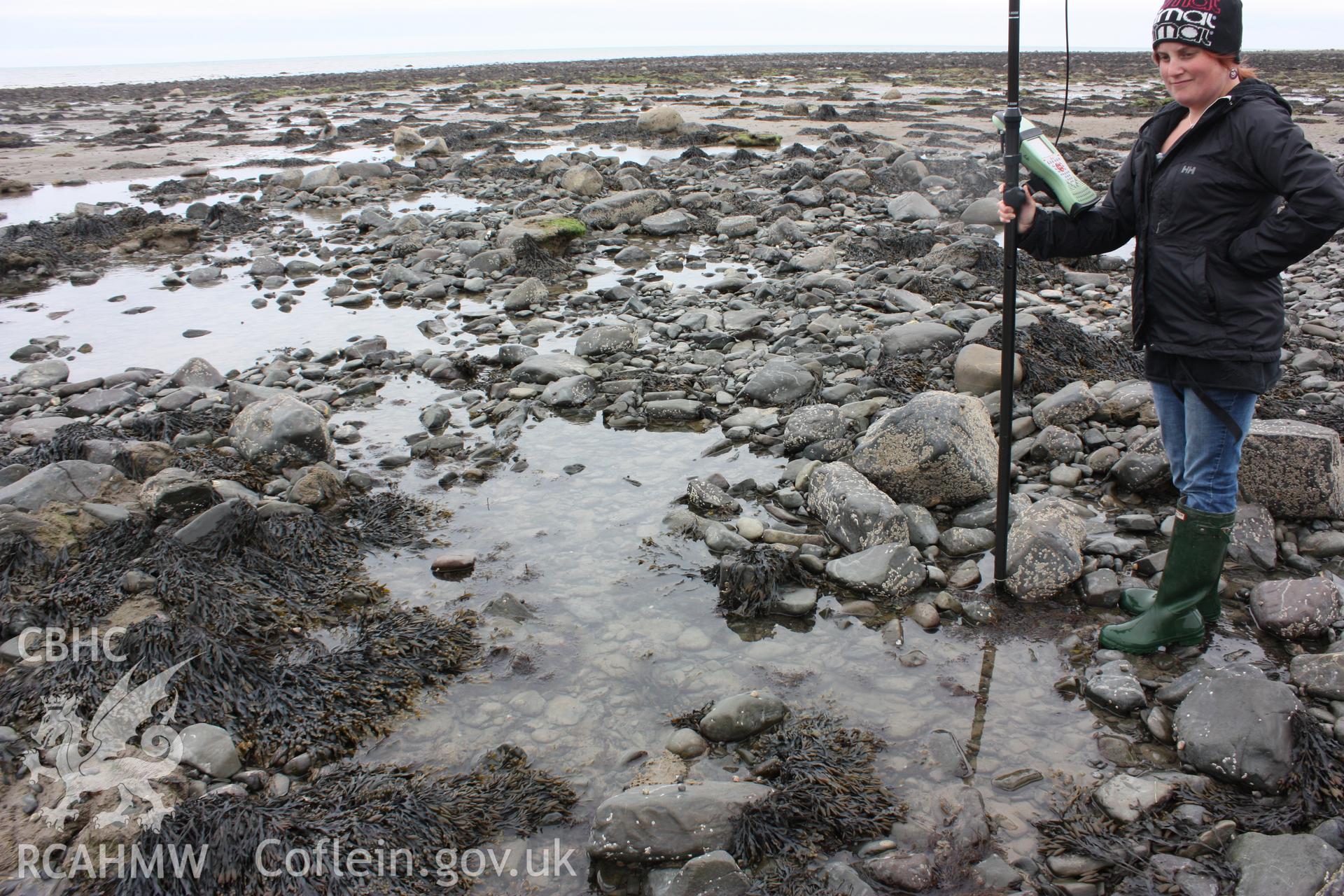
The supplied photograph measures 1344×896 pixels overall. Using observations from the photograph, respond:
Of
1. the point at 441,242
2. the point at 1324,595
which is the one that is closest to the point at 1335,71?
the point at 441,242

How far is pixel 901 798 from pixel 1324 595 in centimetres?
239

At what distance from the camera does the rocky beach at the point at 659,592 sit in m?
3.14

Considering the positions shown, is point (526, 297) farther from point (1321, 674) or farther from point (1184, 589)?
point (1321, 674)

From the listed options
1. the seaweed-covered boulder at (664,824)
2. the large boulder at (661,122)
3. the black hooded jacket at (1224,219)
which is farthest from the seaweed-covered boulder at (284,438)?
the large boulder at (661,122)

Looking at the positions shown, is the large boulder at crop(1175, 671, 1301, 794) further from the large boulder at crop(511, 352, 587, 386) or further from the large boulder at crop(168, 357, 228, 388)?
the large boulder at crop(168, 357, 228, 388)

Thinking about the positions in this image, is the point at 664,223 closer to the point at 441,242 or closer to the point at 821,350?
the point at 441,242

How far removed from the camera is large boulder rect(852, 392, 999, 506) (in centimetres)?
533

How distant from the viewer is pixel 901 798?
3.35 meters

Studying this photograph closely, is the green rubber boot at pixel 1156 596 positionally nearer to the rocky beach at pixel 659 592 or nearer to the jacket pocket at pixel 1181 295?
the rocky beach at pixel 659 592

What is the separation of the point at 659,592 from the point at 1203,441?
2.77m

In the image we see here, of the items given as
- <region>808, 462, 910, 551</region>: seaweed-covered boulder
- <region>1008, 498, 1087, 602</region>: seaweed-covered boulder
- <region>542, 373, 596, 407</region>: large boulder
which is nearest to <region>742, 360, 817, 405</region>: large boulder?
<region>542, 373, 596, 407</region>: large boulder

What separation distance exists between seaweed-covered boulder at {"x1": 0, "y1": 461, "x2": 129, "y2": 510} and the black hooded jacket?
20.0 ft

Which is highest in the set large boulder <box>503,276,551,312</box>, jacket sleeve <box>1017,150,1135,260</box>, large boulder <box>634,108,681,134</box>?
large boulder <box>634,108,681,134</box>

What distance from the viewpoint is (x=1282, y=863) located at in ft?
9.00
